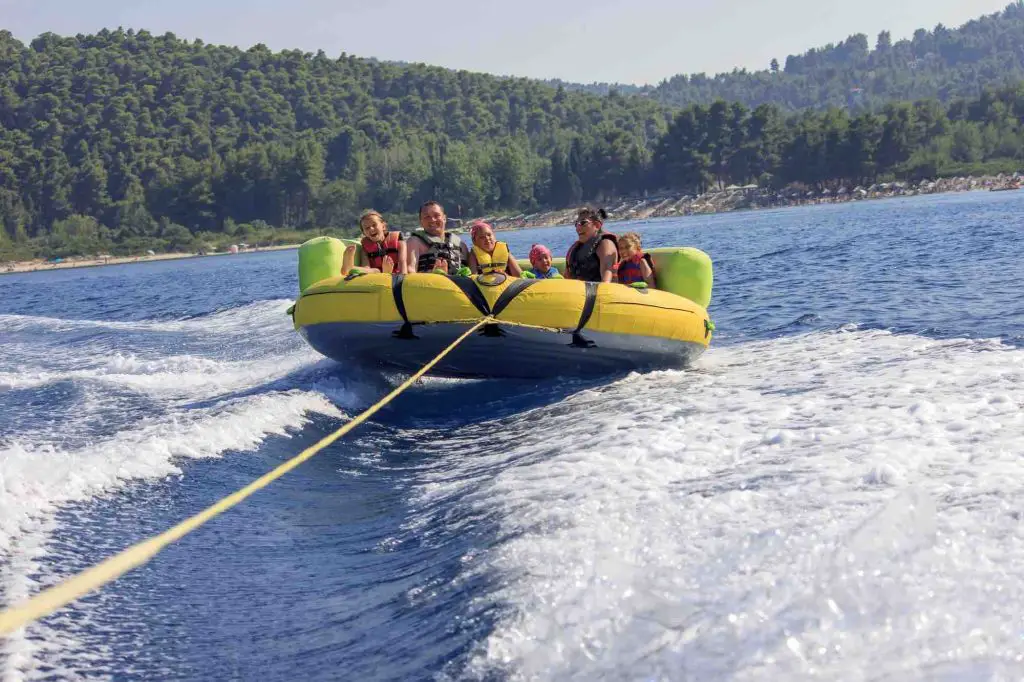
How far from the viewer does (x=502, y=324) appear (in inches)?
238

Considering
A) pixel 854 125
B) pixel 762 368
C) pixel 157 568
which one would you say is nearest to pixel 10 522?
pixel 157 568

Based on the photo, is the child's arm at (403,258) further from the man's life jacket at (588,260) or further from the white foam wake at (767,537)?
the white foam wake at (767,537)

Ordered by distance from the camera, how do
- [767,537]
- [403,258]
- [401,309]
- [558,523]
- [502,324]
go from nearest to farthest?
[767,537]
[558,523]
[502,324]
[401,309]
[403,258]

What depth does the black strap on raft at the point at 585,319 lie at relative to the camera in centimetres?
618

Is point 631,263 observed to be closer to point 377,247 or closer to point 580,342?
point 580,342

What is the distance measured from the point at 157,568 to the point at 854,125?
78656 millimetres

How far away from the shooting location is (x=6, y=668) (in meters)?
2.57

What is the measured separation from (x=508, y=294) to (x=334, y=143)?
113542 mm

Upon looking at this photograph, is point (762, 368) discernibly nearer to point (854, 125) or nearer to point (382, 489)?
point (382, 489)

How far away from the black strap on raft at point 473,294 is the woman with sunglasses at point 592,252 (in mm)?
1052

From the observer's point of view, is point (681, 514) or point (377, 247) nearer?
point (681, 514)

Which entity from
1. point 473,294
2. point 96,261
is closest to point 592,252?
point 473,294

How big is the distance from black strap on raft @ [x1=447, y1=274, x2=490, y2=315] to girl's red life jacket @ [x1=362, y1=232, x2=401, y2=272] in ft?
4.50

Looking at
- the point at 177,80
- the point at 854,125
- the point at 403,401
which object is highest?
the point at 177,80
